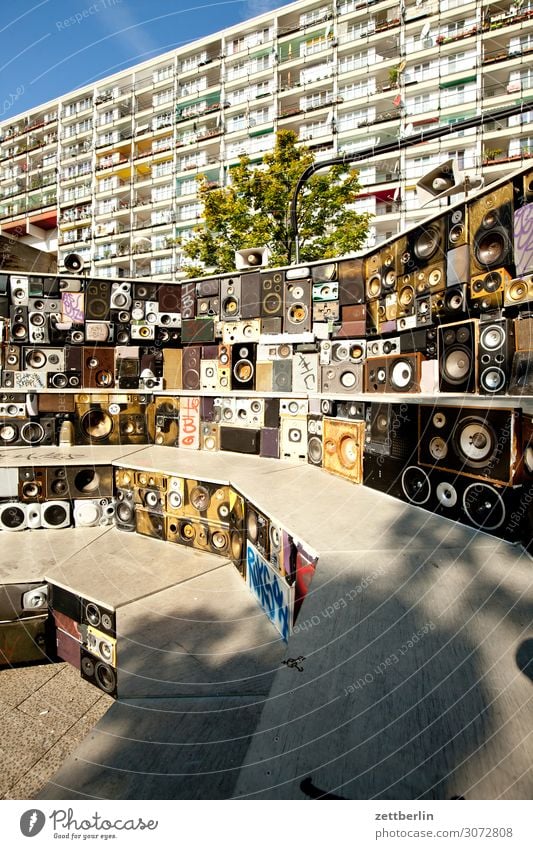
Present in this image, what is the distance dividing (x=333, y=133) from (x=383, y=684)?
2473cm

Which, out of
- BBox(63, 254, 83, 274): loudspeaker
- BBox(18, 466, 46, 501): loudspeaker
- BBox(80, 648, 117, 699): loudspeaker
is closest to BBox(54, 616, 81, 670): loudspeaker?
BBox(80, 648, 117, 699): loudspeaker

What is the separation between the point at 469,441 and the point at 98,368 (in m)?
6.59

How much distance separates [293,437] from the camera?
6203mm

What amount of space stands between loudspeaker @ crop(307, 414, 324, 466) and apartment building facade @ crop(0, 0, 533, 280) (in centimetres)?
1066

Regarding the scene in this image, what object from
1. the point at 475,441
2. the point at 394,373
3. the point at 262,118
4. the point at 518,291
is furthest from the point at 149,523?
the point at 262,118

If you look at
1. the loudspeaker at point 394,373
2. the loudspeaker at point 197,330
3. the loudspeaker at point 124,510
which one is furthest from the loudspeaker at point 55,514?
the loudspeaker at point 394,373

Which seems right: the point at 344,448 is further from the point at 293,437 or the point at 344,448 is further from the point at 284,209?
the point at 284,209

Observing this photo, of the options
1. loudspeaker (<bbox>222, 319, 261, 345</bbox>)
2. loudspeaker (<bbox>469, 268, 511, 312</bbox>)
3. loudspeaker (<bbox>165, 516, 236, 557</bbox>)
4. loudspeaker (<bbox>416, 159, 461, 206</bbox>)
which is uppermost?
loudspeaker (<bbox>416, 159, 461, 206</bbox>)

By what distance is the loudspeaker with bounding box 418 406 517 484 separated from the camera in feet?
9.89

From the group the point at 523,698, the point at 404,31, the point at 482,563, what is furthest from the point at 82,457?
the point at 404,31

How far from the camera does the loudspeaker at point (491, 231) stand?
11.7 feet

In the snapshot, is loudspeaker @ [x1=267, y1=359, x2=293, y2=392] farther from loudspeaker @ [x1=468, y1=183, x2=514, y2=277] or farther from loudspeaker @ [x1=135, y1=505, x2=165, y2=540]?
loudspeaker @ [x1=468, y1=183, x2=514, y2=277]

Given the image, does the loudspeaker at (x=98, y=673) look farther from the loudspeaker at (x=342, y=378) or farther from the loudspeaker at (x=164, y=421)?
the loudspeaker at (x=342, y=378)
